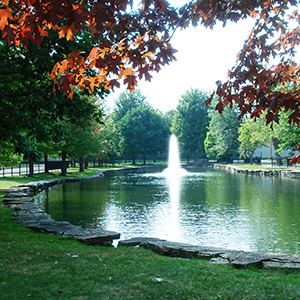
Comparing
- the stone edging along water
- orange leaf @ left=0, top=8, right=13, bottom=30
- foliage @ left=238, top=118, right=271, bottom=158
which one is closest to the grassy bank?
the stone edging along water

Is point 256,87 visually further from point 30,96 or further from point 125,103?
point 125,103

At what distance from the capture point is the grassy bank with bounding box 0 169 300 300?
14.5ft

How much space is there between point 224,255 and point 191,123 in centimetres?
7228

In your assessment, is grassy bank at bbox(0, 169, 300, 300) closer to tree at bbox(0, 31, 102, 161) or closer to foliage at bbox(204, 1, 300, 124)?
foliage at bbox(204, 1, 300, 124)

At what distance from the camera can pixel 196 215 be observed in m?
13.7

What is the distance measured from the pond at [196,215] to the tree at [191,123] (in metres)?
56.3

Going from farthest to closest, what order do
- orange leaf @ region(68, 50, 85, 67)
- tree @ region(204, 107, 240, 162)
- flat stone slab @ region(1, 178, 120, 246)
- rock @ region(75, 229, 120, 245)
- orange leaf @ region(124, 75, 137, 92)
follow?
1. tree @ region(204, 107, 240, 162)
2. flat stone slab @ region(1, 178, 120, 246)
3. rock @ region(75, 229, 120, 245)
4. orange leaf @ region(124, 75, 137, 92)
5. orange leaf @ region(68, 50, 85, 67)

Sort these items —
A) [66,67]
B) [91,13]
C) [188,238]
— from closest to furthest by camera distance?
[91,13] → [66,67] → [188,238]

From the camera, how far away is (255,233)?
35.1 feet

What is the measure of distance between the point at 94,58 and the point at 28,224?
6345 millimetres

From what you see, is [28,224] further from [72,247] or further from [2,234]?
[72,247]

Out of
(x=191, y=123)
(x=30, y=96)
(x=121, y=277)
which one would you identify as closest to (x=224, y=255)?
(x=121, y=277)

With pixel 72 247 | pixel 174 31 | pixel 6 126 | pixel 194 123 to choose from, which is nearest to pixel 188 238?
pixel 72 247

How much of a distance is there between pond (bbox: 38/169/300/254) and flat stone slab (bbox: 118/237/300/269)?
2.35 meters
